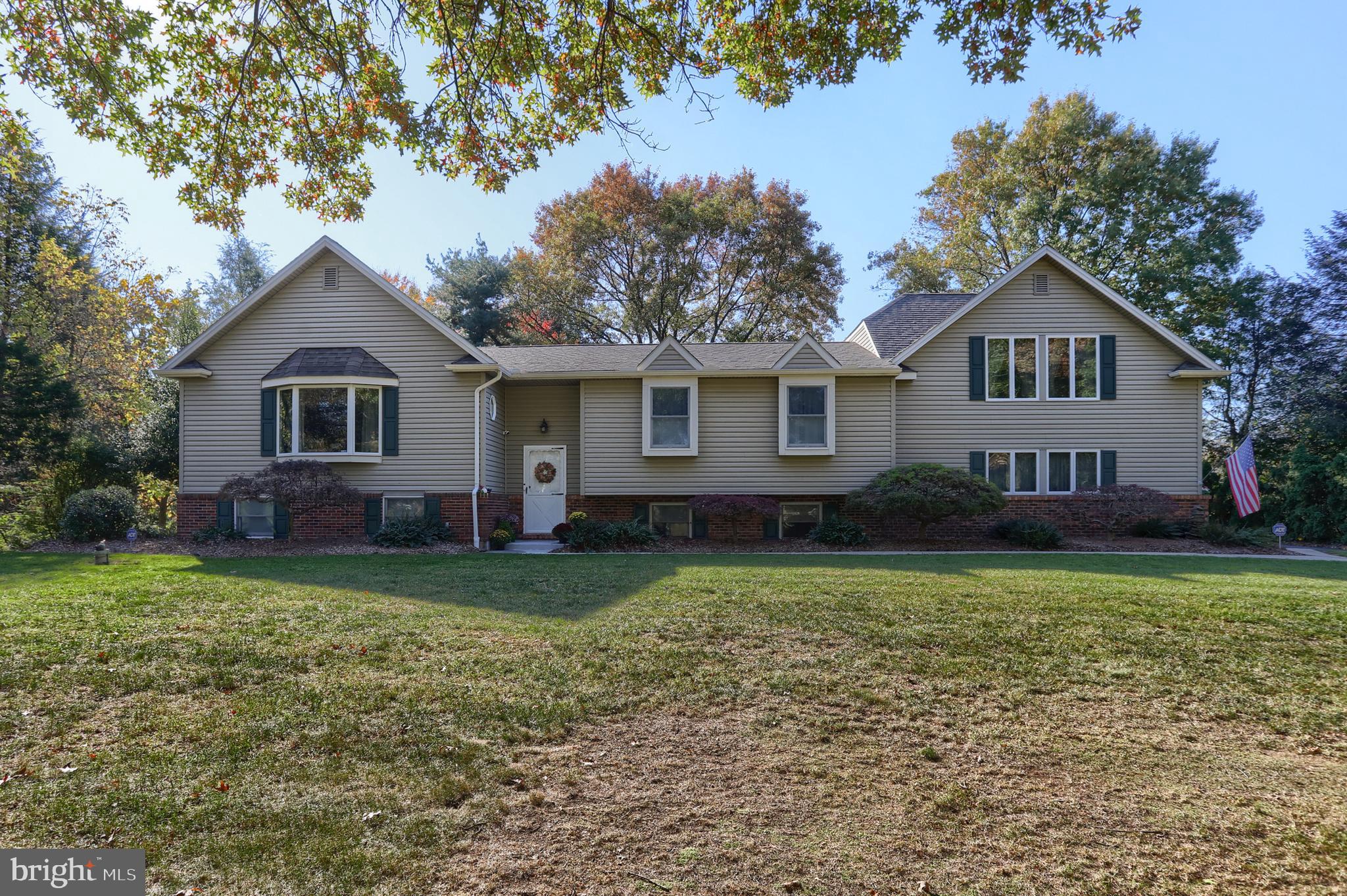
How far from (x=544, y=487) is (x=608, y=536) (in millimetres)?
3559

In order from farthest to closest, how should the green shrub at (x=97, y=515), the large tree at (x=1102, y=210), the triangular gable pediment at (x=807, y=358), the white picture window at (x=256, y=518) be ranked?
the large tree at (x=1102, y=210), the triangular gable pediment at (x=807, y=358), the white picture window at (x=256, y=518), the green shrub at (x=97, y=515)

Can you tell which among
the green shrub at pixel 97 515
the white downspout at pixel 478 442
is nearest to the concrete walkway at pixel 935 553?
the white downspout at pixel 478 442

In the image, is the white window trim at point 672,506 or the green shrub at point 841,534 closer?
the green shrub at point 841,534

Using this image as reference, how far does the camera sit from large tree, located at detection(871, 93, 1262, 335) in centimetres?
2255

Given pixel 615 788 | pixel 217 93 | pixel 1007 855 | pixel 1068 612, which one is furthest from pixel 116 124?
pixel 1068 612

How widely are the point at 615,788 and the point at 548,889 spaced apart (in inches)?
33.8

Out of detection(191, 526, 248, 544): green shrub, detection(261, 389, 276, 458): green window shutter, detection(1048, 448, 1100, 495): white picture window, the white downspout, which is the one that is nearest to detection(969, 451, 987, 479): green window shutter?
detection(1048, 448, 1100, 495): white picture window

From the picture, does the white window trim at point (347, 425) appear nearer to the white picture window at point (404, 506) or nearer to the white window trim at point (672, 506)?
the white picture window at point (404, 506)

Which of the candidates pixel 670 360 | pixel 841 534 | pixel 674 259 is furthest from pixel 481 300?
pixel 841 534

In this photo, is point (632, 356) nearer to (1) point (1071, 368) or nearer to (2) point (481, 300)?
(1) point (1071, 368)

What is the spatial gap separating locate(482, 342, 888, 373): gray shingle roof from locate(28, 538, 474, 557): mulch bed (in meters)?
4.96

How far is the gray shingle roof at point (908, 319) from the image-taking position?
669 inches

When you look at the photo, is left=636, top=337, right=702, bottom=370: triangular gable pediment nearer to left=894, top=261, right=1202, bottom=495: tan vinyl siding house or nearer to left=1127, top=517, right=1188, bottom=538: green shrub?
left=894, top=261, right=1202, bottom=495: tan vinyl siding house

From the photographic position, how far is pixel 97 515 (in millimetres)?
14031
